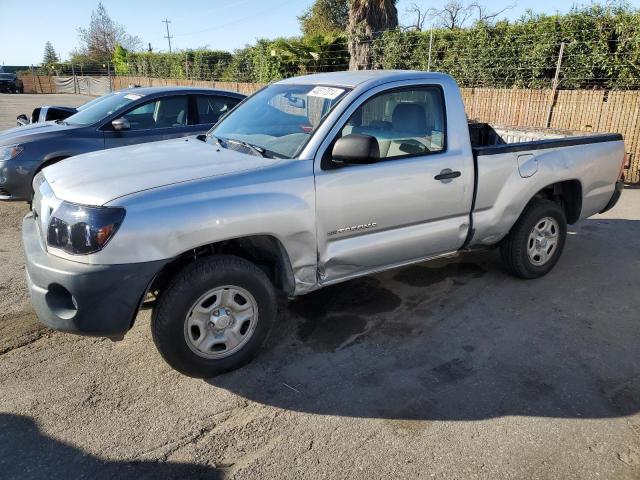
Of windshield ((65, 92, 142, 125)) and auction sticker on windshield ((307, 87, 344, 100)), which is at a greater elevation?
auction sticker on windshield ((307, 87, 344, 100))

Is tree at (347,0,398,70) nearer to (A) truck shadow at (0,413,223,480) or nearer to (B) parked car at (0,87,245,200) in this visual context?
(B) parked car at (0,87,245,200)

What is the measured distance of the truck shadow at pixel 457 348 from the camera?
10.2 ft

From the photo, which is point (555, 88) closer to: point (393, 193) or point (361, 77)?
point (361, 77)

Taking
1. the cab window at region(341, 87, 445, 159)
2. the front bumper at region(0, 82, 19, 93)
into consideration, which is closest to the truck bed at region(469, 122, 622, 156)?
the cab window at region(341, 87, 445, 159)

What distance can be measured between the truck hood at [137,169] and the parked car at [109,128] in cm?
314

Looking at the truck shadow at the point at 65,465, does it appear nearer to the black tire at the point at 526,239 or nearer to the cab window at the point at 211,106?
the black tire at the point at 526,239

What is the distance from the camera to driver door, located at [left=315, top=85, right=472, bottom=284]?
3473 millimetres

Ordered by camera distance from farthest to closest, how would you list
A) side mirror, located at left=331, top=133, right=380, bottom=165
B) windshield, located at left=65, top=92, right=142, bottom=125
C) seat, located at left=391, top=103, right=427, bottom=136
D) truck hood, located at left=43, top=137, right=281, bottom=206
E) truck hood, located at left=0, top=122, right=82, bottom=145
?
windshield, located at left=65, top=92, right=142, bottom=125
truck hood, located at left=0, top=122, right=82, bottom=145
seat, located at left=391, top=103, right=427, bottom=136
side mirror, located at left=331, top=133, right=380, bottom=165
truck hood, located at left=43, top=137, right=281, bottom=206

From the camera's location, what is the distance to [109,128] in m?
6.79

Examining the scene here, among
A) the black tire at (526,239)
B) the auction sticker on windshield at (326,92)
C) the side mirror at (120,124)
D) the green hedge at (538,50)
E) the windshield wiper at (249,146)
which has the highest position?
the green hedge at (538,50)

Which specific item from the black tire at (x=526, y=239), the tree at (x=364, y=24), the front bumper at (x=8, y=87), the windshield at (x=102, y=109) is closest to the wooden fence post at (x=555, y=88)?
the tree at (x=364, y=24)

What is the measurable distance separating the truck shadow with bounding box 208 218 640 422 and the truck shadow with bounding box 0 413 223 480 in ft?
2.25

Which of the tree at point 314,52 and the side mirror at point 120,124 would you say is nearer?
the side mirror at point 120,124

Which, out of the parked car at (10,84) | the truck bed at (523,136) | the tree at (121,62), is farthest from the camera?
the tree at (121,62)
